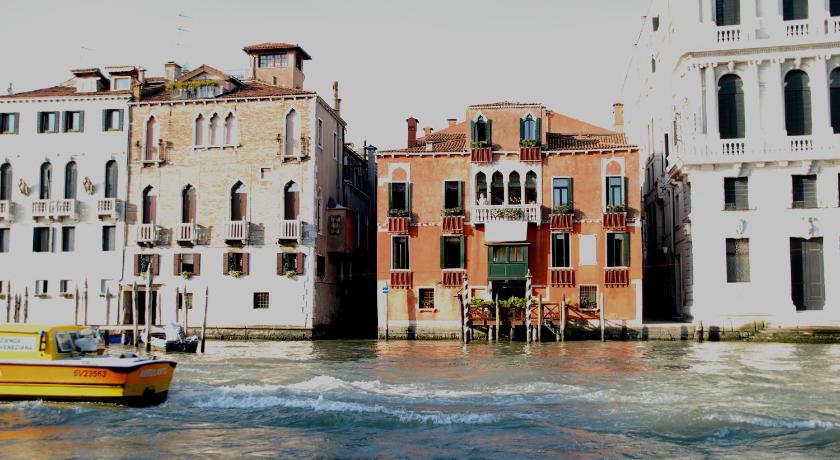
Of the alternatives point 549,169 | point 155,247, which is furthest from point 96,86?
point 549,169

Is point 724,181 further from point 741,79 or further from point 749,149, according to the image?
point 741,79

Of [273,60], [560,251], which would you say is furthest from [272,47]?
[560,251]

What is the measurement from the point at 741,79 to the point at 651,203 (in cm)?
998

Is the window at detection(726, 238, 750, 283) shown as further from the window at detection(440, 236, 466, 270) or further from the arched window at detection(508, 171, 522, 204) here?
the window at detection(440, 236, 466, 270)

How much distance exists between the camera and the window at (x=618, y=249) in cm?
3195

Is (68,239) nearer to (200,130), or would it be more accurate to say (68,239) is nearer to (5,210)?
(5,210)

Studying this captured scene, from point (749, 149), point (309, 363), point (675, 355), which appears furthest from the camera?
Answer: point (749, 149)

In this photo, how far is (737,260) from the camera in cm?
3067

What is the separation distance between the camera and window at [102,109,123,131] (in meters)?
35.3

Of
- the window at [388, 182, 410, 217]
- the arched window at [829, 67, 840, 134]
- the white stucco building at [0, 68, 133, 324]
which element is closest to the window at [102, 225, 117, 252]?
the white stucco building at [0, 68, 133, 324]

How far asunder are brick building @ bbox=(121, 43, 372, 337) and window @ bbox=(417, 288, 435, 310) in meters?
4.19

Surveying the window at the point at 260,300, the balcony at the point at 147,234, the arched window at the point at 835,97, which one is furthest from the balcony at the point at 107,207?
the arched window at the point at 835,97

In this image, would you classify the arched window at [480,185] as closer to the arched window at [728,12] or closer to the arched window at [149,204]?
the arched window at [728,12]

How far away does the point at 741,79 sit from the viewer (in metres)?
31.1
